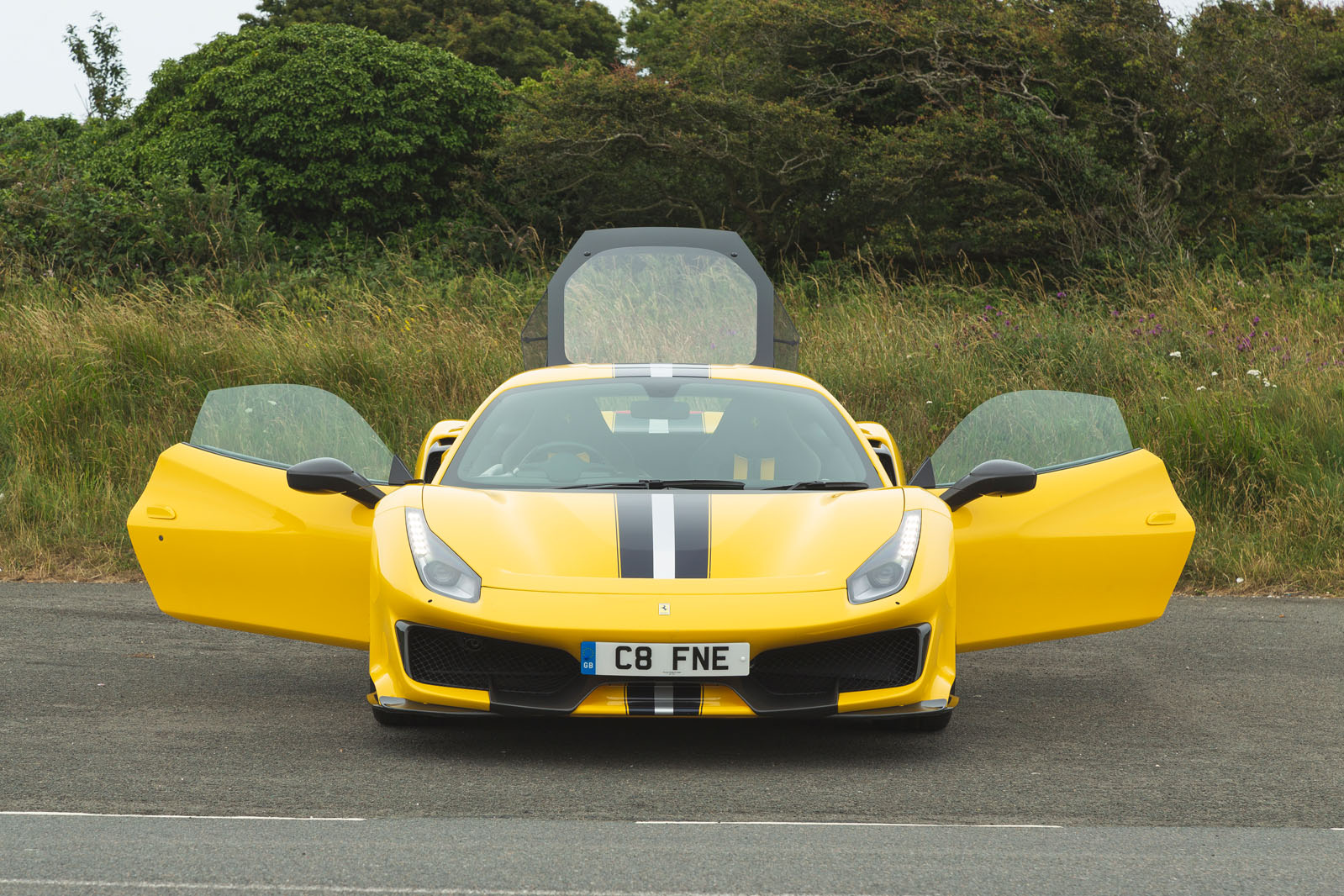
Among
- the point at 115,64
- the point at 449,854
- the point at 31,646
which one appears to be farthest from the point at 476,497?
the point at 115,64

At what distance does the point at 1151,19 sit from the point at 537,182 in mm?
10686

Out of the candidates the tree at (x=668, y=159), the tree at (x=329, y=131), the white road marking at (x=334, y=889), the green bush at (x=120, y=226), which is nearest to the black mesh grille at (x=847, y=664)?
the white road marking at (x=334, y=889)

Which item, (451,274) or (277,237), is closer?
(451,274)

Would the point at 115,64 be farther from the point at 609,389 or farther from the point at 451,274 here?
the point at 609,389

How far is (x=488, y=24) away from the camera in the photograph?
1486 inches

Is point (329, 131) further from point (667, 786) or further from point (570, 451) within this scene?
point (667, 786)

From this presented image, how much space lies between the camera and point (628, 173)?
24.2 m

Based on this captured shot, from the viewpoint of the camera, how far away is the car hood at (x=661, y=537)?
4176 mm

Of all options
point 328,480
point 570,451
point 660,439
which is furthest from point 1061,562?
point 328,480

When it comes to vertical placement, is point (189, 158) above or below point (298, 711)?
above

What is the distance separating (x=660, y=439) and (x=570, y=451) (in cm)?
39

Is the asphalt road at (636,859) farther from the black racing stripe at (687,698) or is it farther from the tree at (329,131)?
the tree at (329,131)

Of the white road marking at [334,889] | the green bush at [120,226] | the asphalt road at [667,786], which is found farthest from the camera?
the green bush at [120,226]

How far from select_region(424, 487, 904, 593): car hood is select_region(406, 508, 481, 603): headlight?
3 centimetres
